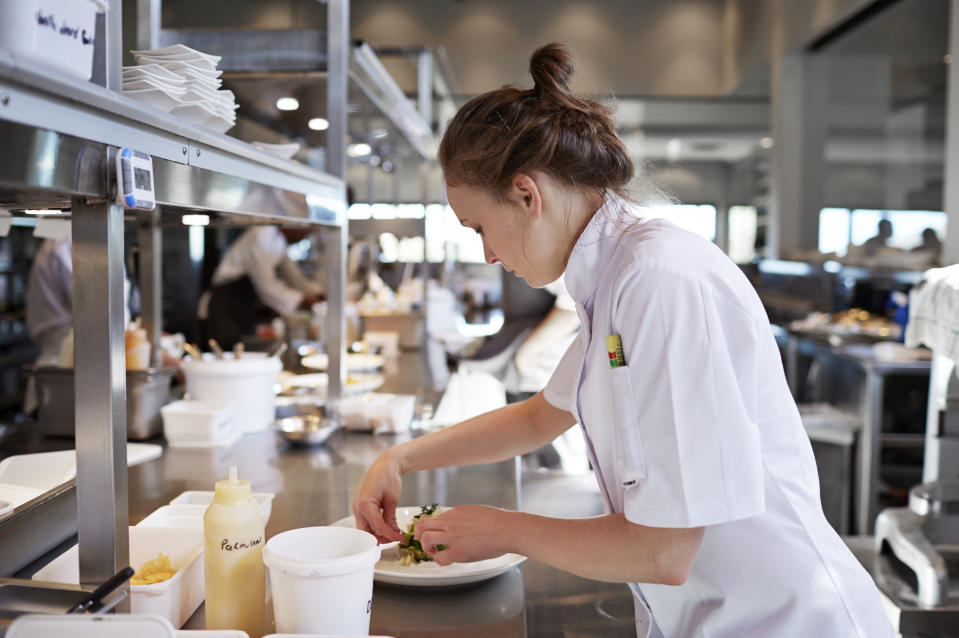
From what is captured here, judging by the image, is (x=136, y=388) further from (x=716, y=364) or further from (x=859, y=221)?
(x=859, y=221)

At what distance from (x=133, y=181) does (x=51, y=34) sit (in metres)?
0.18

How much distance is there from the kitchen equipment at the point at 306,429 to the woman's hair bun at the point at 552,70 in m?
1.16

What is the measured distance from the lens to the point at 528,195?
1068 mm

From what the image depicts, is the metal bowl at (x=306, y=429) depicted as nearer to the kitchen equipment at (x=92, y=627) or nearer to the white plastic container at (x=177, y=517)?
the white plastic container at (x=177, y=517)

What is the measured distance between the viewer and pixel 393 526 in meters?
1.26

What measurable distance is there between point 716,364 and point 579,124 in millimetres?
388

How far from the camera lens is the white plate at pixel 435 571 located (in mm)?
1160

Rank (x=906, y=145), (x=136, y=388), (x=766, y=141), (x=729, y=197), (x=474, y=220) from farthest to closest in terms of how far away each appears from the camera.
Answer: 1. (x=729, y=197)
2. (x=766, y=141)
3. (x=906, y=145)
4. (x=136, y=388)
5. (x=474, y=220)

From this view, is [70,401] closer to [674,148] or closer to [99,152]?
[99,152]

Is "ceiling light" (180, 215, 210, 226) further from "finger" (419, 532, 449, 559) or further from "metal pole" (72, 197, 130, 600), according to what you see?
"finger" (419, 532, 449, 559)

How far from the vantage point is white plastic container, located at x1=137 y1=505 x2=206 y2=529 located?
1.29 m

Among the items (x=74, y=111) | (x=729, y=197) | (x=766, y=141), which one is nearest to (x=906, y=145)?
(x=766, y=141)

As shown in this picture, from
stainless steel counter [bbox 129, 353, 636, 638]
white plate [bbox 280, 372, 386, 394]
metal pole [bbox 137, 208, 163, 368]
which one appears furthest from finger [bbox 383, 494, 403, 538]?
metal pole [bbox 137, 208, 163, 368]

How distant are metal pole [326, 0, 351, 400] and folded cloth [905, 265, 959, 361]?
5.64ft
